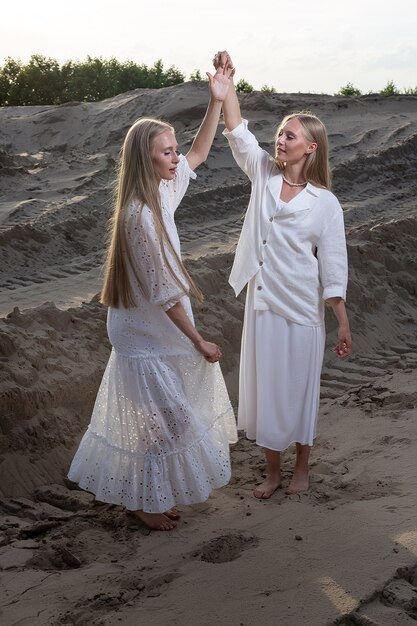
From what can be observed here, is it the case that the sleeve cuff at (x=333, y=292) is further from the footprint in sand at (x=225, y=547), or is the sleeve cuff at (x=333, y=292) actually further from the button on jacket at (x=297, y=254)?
the footprint in sand at (x=225, y=547)

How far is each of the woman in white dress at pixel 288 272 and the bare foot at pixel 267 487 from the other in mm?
262

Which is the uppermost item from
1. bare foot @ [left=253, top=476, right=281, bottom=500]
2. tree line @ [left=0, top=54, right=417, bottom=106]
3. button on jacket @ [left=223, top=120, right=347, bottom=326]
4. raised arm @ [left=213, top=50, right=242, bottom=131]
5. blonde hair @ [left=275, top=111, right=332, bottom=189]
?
tree line @ [left=0, top=54, right=417, bottom=106]

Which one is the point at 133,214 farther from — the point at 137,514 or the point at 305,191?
the point at 137,514

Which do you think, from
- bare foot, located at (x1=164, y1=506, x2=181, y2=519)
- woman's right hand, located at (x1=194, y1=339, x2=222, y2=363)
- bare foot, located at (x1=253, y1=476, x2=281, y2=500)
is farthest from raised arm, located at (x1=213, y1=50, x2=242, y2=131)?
bare foot, located at (x1=164, y1=506, x2=181, y2=519)

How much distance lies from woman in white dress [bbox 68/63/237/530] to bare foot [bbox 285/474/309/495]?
49 cm

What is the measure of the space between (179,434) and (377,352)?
3.61m

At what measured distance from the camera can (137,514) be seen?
423 centimetres

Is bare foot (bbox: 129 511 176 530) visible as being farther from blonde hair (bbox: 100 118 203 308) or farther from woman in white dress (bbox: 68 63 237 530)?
blonde hair (bbox: 100 118 203 308)

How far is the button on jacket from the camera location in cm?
425

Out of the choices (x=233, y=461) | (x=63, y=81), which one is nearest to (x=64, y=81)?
(x=63, y=81)

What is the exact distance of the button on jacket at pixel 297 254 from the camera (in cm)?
425

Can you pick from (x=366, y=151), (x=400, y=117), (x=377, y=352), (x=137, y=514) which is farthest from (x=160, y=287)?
(x=400, y=117)

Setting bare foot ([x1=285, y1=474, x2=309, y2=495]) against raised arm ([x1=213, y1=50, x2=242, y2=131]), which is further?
bare foot ([x1=285, y1=474, x2=309, y2=495])

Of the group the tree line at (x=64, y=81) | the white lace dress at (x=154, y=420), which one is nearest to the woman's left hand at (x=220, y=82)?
the white lace dress at (x=154, y=420)
